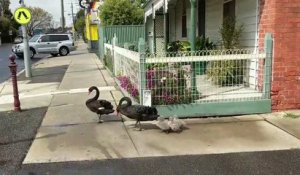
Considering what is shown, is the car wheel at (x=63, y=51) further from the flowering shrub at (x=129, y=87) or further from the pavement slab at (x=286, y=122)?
the pavement slab at (x=286, y=122)

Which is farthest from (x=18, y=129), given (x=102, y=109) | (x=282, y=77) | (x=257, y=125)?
(x=282, y=77)

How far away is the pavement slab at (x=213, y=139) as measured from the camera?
6184mm

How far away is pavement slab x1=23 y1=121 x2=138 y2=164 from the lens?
6.01 metres

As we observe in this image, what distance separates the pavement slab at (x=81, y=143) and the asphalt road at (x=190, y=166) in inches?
10.5

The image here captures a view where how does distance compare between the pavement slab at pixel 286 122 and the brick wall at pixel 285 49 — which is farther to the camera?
the brick wall at pixel 285 49

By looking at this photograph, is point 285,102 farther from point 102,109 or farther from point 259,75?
point 102,109

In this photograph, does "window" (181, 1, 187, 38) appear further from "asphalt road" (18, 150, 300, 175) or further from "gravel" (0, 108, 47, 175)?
"asphalt road" (18, 150, 300, 175)

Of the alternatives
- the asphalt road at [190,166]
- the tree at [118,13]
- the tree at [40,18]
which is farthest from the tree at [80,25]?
the asphalt road at [190,166]

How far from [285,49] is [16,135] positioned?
201 inches

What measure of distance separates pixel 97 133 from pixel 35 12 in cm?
11862

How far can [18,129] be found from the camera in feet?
25.3

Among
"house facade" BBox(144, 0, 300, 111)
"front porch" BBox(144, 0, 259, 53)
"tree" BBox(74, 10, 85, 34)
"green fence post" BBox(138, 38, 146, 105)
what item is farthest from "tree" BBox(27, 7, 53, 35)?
"green fence post" BBox(138, 38, 146, 105)

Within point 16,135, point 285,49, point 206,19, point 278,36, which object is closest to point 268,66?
point 285,49

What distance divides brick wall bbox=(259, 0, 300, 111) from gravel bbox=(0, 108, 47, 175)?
4.56 meters
